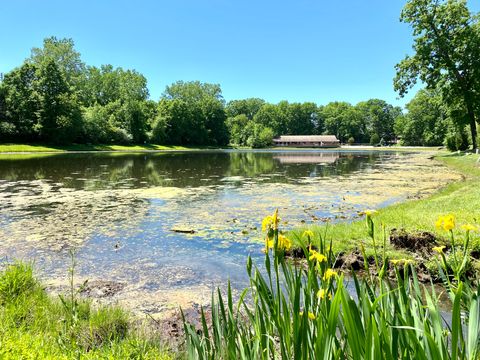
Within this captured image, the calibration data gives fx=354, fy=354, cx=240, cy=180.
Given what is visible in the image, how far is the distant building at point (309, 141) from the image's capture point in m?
114

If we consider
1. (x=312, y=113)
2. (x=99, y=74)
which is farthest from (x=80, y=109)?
(x=312, y=113)

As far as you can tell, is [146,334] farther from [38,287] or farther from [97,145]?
[97,145]

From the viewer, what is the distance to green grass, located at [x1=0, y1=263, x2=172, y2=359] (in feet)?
10.4

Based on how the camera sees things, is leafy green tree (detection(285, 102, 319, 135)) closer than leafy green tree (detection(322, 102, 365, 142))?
No

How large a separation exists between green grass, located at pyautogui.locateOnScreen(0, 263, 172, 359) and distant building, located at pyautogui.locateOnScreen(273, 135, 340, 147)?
370ft

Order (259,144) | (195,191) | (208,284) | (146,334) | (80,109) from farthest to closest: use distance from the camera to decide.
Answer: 1. (259,144)
2. (80,109)
3. (195,191)
4. (208,284)
5. (146,334)

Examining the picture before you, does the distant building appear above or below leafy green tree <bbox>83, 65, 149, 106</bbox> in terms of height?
below

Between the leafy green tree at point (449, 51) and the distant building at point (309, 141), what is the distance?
250 feet

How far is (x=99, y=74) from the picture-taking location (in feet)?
292

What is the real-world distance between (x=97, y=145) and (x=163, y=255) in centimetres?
5979

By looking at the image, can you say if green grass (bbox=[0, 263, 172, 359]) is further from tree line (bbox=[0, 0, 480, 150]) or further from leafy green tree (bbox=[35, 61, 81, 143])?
leafy green tree (bbox=[35, 61, 81, 143])

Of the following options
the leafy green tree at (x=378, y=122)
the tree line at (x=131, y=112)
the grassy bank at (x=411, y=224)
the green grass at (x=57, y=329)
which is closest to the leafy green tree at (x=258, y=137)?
the tree line at (x=131, y=112)

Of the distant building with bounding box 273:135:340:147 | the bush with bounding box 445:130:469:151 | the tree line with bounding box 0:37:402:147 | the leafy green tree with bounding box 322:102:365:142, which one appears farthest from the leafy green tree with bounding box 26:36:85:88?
the leafy green tree with bounding box 322:102:365:142

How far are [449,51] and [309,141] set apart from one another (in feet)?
265
